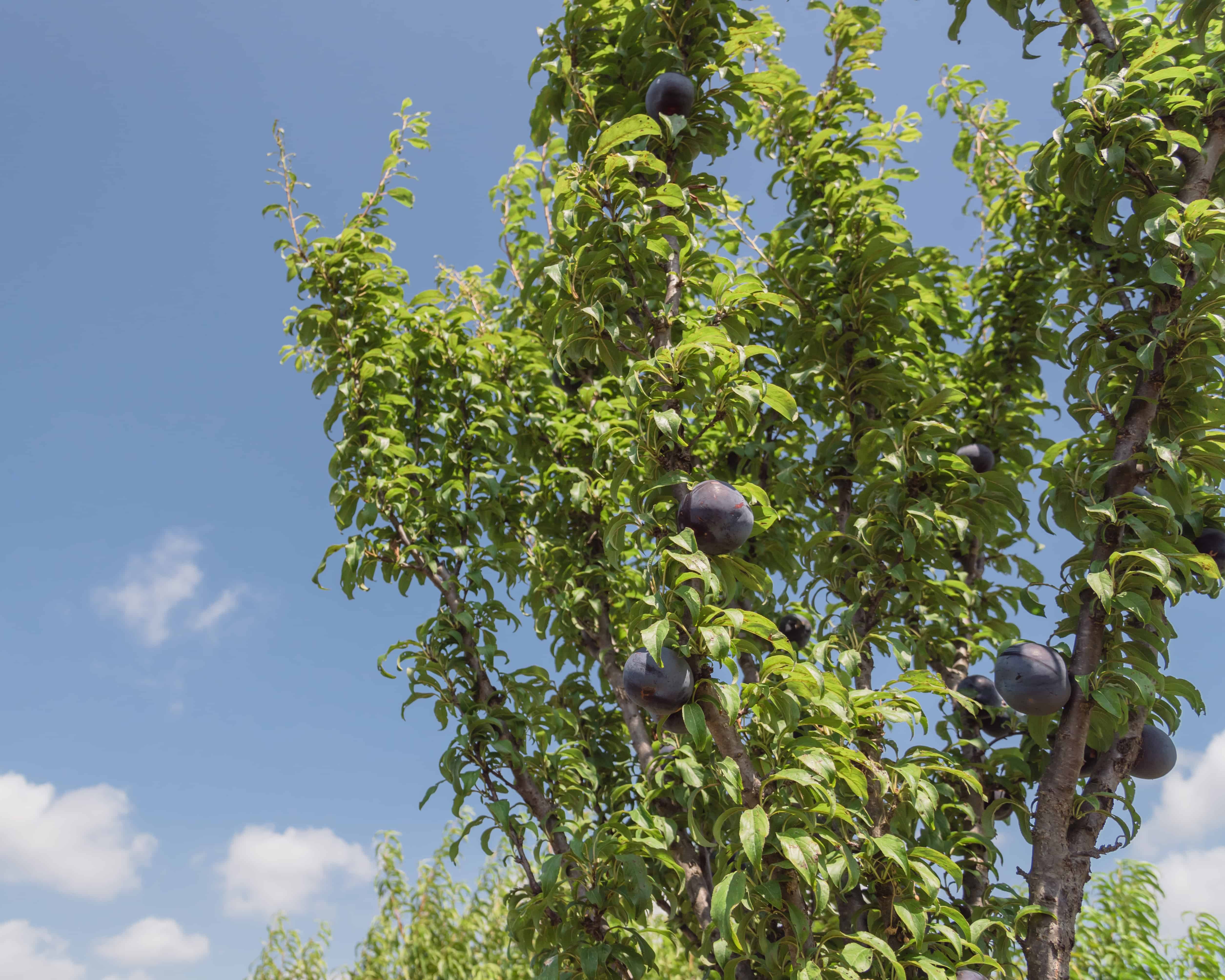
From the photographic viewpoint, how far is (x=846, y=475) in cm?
341

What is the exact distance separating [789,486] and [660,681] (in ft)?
5.15

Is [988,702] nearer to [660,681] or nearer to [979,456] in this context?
[979,456]

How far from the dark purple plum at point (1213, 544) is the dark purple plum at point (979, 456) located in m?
1.05

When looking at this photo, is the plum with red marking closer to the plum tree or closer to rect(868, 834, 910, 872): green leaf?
the plum tree

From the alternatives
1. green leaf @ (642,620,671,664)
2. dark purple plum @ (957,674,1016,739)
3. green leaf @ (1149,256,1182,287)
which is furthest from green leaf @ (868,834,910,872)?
green leaf @ (1149,256,1182,287)

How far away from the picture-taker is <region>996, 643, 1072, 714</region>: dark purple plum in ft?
8.18

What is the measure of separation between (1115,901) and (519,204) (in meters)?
6.39

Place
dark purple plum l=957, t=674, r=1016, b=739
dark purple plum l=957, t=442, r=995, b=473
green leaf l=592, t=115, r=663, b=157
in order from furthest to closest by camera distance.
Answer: dark purple plum l=957, t=442, r=995, b=473 → dark purple plum l=957, t=674, r=1016, b=739 → green leaf l=592, t=115, r=663, b=157

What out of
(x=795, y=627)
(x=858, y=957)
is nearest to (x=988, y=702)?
(x=795, y=627)

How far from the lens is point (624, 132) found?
248 centimetres

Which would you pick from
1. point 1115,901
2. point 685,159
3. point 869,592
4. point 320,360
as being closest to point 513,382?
point 320,360

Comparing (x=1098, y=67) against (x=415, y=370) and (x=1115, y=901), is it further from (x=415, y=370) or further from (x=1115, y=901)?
(x=1115, y=901)

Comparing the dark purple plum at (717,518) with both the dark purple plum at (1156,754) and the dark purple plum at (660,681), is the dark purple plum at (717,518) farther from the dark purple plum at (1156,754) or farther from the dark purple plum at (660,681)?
the dark purple plum at (1156,754)

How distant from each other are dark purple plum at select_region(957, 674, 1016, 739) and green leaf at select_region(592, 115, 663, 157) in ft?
7.89
